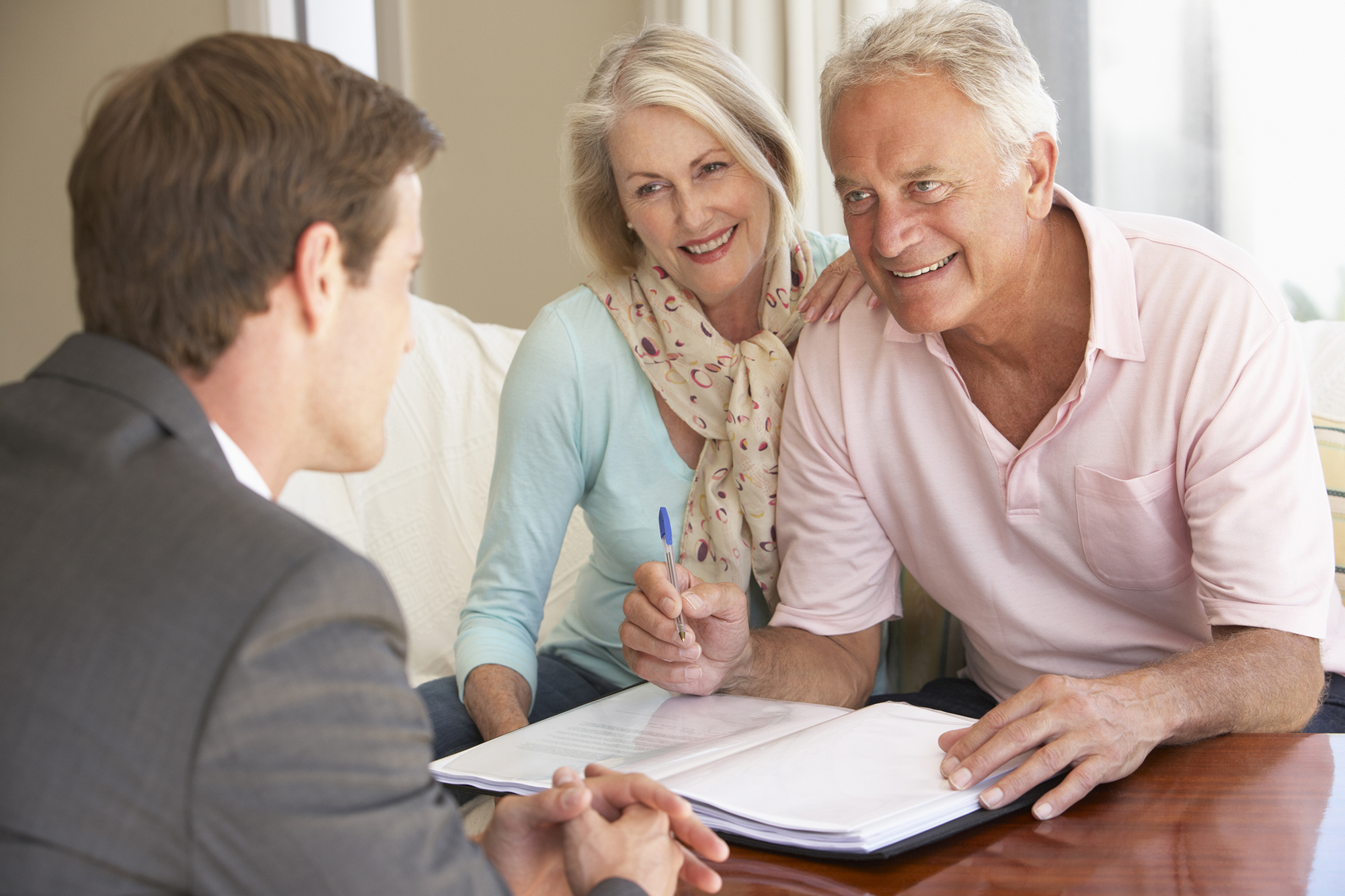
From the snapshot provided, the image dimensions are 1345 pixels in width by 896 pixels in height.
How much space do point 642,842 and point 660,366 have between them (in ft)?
3.33

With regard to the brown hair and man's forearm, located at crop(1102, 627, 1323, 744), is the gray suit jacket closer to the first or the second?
the brown hair

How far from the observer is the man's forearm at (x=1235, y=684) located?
1.04 m

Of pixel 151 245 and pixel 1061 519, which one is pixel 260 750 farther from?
pixel 1061 519

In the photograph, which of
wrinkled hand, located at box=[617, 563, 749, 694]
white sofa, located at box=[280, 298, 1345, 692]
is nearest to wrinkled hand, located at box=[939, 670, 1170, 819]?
wrinkled hand, located at box=[617, 563, 749, 694]

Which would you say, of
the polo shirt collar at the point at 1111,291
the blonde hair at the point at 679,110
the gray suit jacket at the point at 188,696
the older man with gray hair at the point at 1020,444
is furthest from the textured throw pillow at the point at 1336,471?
the gray suit jacket at the point at 188,696

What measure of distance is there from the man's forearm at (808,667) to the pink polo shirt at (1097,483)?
0.03 m

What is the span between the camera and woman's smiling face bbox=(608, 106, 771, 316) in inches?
63.7

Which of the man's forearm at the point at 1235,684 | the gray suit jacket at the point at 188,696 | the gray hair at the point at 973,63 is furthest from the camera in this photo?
the gray hair at the point at 973,63

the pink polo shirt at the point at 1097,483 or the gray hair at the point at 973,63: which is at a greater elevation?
the gray hair at the point at 973,63

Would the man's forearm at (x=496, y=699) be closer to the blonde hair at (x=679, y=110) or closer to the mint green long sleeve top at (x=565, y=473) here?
the mint green long sleeve top at (x=565, y=473)

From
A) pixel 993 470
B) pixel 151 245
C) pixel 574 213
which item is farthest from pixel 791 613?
pixel 151 245

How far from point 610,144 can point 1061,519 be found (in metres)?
0.85

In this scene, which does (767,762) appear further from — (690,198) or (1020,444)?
(690,198)

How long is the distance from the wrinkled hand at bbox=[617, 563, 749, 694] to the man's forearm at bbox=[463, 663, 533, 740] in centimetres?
23
